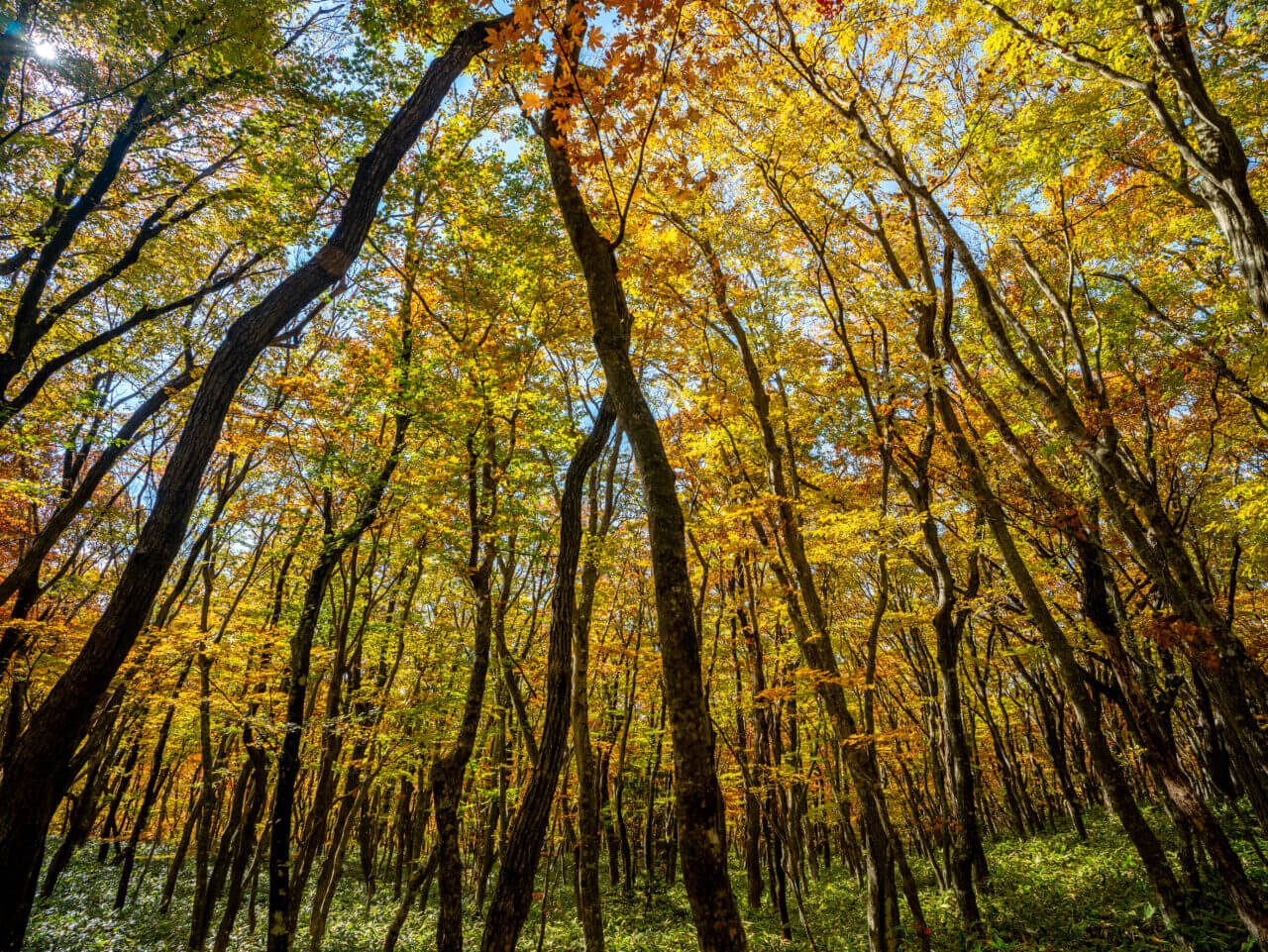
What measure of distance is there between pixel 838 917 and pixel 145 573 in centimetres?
1410

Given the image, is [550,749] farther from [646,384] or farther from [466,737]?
[646,384]

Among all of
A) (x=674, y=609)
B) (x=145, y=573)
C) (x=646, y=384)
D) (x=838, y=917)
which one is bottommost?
(x=838, y=917)

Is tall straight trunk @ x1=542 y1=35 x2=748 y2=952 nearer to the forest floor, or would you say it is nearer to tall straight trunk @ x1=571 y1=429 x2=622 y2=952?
tall straight trunk @ x1=571 y1=429 x2=622 y2=952

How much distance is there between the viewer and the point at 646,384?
38.3 ft

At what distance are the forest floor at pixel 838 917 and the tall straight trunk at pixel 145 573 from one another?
795cm

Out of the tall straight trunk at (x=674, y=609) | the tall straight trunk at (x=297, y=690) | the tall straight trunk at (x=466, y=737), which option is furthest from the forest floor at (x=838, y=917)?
the tall straight trunk at (x=674, y=609)

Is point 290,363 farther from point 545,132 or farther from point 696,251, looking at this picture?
point 545,132

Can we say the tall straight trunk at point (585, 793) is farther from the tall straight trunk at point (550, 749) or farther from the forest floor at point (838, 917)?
the forest floor at point (838, 917)

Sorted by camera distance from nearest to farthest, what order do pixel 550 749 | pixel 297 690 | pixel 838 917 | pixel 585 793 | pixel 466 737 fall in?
1. pixel 550 749
2. pixel 466 737
3. pixel 585 793
4. pixel 297 690
5. pixel 838 917

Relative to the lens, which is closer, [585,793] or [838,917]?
[585,793]

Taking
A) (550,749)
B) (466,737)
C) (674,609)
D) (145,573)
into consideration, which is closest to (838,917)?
(466,737)

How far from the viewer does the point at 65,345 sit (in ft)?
30.9

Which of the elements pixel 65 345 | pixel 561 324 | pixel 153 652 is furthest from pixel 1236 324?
pixel 65 345

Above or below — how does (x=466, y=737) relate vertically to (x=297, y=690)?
below
